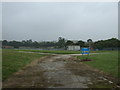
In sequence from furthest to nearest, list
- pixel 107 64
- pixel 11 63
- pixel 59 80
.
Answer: pixel 107 64 → pixel 11 63 → pixel 59 80

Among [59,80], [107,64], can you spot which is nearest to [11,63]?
[59,80]

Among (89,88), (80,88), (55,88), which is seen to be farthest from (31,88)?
(89,88)

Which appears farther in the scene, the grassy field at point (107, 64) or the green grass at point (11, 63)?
the grassy field at point (107, 64)

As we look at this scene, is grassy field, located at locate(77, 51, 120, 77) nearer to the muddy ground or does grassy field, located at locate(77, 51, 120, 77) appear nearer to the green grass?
the muddy ground

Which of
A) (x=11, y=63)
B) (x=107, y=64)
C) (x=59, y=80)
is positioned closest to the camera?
(x=59, y=80)

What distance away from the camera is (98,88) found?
15.8 feet

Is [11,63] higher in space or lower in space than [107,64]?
higher

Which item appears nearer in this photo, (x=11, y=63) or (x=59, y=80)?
(x=59, y=80)

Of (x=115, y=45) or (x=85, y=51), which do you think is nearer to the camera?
(x=85, y=51)

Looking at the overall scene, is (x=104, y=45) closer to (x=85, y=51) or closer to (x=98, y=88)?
(x=85, y=51)

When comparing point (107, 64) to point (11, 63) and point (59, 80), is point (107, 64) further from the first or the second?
point (11, 63)

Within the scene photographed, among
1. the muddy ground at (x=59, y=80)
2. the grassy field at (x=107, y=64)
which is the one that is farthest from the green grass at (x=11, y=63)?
the grassy field at (x=107, y=64)

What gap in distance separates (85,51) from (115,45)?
51.8m

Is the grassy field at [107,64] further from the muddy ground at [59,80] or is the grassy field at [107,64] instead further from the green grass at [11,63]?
the green grass at [11,63]
